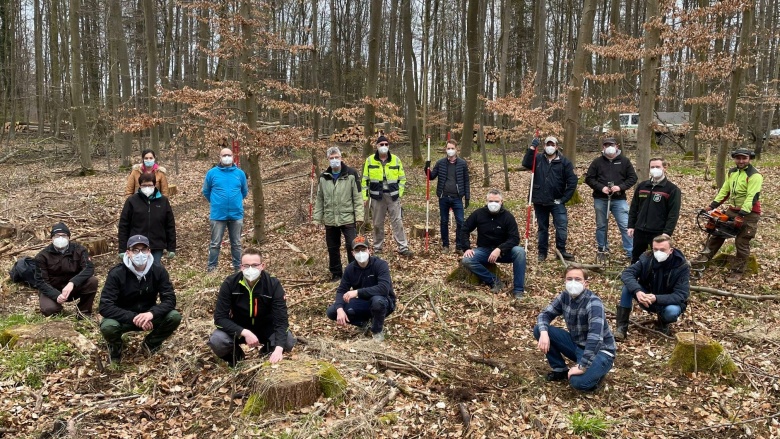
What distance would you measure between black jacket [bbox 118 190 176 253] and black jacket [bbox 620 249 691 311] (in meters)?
6.10

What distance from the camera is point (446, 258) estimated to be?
9.41 meters

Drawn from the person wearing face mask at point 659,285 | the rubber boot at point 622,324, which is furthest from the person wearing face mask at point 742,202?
the rubber boot at point 622,324

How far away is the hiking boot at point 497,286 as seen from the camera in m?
7.77

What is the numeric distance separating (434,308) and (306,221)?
6.08 meters

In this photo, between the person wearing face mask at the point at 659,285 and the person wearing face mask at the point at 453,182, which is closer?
the person wearing face mask at the point at 659,285

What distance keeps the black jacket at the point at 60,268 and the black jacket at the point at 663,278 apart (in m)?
6.57

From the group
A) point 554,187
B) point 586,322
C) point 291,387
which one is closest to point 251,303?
point 291,387

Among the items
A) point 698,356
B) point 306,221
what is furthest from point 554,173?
point 306,221

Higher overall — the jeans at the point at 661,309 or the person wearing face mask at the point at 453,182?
the person wearing face mask at the point at 453,182

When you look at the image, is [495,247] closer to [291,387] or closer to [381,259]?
[381,259]

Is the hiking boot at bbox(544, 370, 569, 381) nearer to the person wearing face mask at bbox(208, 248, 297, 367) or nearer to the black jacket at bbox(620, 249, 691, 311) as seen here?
the black jacket at bbox(620, 249, 691, 311)

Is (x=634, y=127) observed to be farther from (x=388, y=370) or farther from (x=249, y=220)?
(x=388, y=370)

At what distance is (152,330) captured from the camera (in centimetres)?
572

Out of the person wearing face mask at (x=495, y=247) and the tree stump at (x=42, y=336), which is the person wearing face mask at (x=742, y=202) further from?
the tree stump at (x=42, y=336)
